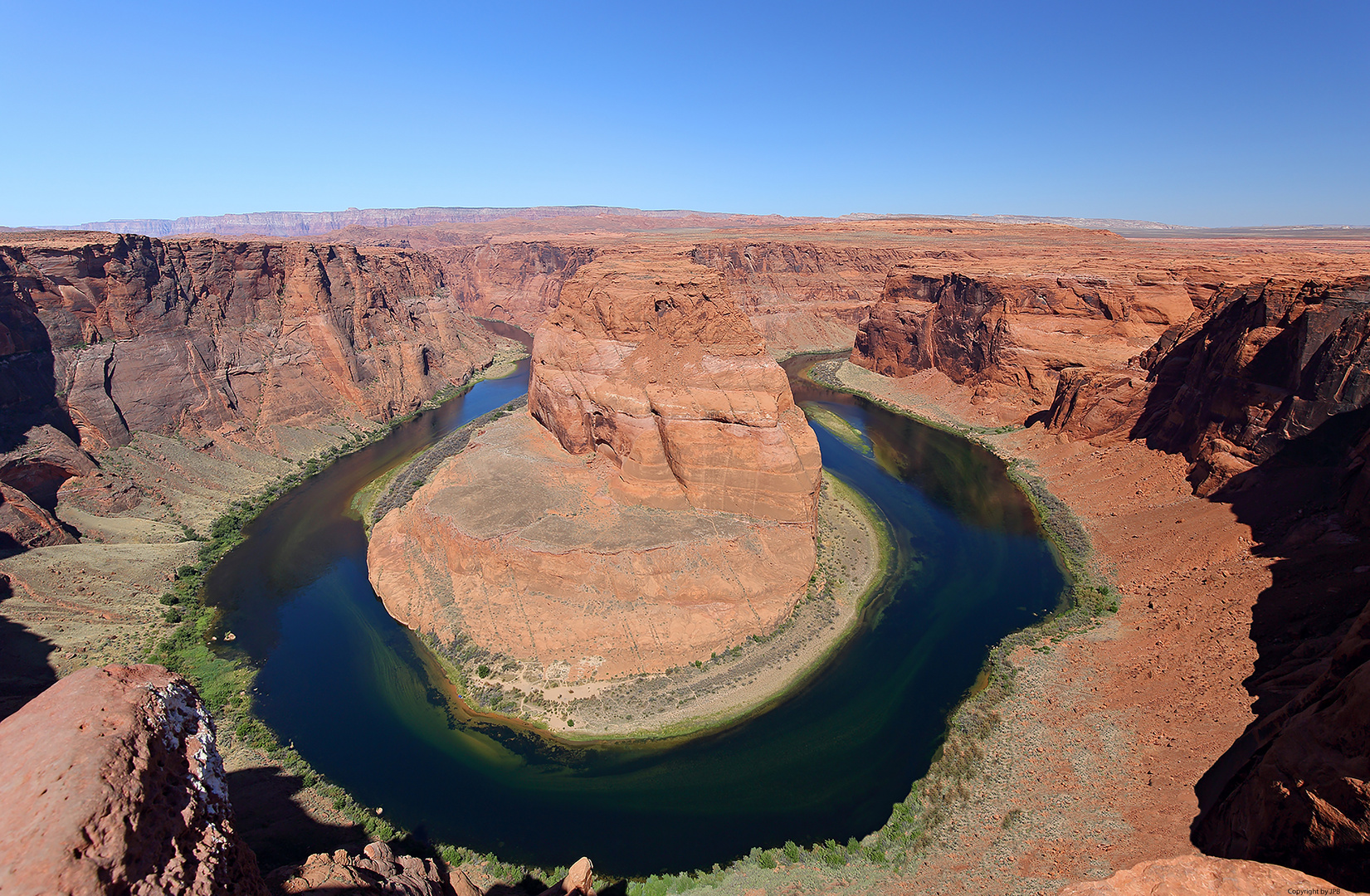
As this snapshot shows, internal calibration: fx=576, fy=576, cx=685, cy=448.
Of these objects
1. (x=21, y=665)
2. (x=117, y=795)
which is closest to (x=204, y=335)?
(x=21, y=665)

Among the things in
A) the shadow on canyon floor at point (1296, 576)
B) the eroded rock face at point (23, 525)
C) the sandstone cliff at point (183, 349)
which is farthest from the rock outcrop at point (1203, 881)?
the sandstone cliff at point (183, 349)

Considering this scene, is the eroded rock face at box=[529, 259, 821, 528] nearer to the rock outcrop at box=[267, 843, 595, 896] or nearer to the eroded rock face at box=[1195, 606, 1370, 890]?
the rock outcrop at box=[267, 843, 595, 896]

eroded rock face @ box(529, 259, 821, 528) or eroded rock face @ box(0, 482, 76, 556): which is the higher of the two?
eroded rock face @ box(529, 259, 821, 528)

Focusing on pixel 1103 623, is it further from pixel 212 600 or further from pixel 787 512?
pixel 212 600

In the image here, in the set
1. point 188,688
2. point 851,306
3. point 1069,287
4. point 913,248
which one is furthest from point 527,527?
point 913,248

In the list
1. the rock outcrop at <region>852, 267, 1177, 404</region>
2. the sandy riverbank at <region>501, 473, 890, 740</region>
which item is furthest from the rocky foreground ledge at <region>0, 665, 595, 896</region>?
the rock outcrop at <region>852, 267, 1177, 404</region>

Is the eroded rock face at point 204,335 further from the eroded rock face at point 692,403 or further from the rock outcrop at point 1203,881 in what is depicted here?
the rock outcrop at point 1203,881

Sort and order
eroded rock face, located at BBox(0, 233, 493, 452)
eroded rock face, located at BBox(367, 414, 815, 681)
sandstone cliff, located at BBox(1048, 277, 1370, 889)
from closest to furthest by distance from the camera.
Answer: sandstone cliff, located at BBox(1048, 277, 1370, 889) < eroded rock face, located at BBox(367, 414, 815, 681) < eroded rock face, located at BBox(0, 233, 493, 452)
